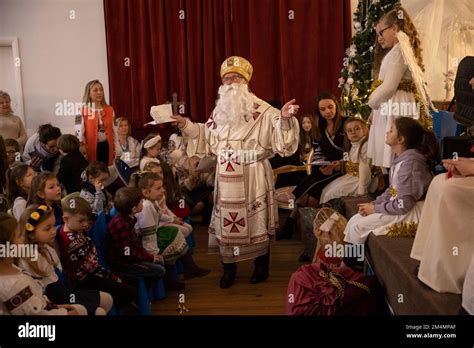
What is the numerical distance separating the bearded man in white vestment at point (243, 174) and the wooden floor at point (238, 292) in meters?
0.09

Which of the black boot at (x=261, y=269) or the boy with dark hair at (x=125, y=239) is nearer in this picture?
the boy with dark hair at (x=125, y=239)

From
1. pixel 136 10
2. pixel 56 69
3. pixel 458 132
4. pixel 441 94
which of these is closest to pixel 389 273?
pixel 458 132

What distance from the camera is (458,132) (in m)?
3.09

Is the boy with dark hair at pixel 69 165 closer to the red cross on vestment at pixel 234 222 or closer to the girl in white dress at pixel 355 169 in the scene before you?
the red cross on vestment at pixel 234 222

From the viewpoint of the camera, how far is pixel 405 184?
2.38 metres

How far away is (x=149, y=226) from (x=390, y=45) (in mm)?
1563

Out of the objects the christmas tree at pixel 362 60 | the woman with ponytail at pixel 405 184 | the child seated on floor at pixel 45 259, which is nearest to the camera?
the child seated on floor at pixel 45 259

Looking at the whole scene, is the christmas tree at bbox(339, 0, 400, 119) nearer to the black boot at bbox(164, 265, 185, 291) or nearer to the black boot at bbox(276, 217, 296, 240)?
the black boot at bbox(276, 217, 296, 240)

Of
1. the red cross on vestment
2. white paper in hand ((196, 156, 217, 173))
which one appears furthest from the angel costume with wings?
white paper in hand ((196, 156, 217, 173))

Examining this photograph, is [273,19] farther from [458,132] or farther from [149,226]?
[149,226]

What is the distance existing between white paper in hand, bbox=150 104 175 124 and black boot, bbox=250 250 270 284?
91 centimetres

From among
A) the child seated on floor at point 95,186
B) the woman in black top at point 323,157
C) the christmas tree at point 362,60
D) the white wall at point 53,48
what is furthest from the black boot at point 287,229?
the white wall at point 53,48

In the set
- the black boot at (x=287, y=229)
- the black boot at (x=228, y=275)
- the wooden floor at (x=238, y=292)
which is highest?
the black boot at (x=287, y=229)

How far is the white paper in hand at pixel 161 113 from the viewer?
3145 mm
